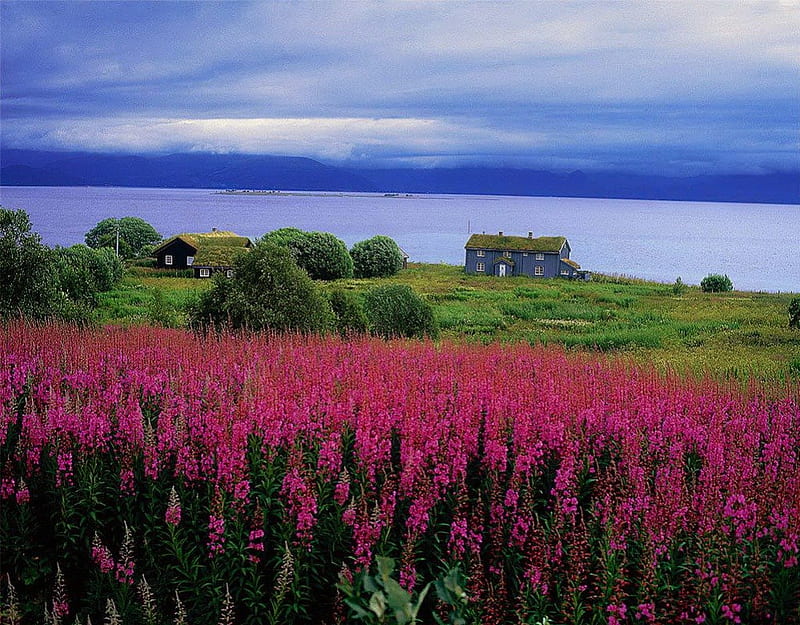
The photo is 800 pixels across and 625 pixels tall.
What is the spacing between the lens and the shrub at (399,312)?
2112 centimetres

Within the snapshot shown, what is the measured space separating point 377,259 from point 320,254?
23.7 feet

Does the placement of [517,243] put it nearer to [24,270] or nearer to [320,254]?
[320,254]

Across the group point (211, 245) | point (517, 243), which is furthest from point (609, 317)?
point (211, 245)

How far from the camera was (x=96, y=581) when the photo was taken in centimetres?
588

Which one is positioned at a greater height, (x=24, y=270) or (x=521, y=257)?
(x=521, y=257)

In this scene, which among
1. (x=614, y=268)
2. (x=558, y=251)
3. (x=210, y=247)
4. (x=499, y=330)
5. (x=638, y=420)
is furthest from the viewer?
(x=614, y=268)

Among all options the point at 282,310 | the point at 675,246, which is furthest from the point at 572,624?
the point at 675,246

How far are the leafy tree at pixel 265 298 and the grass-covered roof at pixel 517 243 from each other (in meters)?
55.4

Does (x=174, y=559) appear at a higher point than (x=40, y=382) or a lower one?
lower

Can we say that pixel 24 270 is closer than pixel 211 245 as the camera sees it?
Yes

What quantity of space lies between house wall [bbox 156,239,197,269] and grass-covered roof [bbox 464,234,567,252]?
24.0 metres

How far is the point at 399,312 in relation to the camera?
2141cm

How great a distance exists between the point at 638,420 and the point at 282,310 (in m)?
8.51

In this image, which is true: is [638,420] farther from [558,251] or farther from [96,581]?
[558,251]
